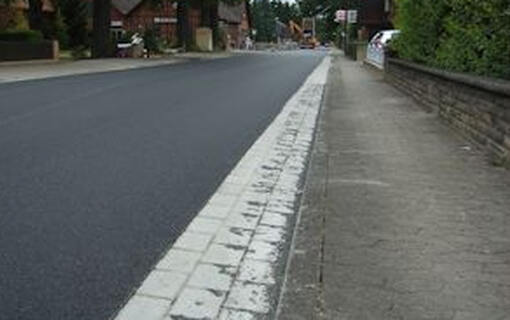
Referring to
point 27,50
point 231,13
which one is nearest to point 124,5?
point 231,13

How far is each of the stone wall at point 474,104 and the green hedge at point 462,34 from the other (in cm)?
26

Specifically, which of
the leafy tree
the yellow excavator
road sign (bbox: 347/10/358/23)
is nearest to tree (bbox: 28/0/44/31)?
road sign (bbox: 347/10/358/23)

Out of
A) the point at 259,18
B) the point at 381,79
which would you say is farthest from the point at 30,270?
the point at 259,18

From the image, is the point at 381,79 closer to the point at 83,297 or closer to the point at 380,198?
the point at 380,198

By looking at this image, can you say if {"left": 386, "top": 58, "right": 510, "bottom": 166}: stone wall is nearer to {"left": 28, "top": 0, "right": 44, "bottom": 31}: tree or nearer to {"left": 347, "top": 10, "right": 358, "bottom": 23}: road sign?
{"left": 28, "top": 0, "right": 44, "bottom": 31}: tree

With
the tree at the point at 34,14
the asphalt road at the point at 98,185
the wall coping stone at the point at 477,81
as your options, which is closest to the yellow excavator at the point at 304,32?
the tree at the point at 34,14

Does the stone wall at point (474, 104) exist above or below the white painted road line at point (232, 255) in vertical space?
above

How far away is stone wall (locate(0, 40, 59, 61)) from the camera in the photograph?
3600 centimetres

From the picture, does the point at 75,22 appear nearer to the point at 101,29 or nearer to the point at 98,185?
the point at 101,29

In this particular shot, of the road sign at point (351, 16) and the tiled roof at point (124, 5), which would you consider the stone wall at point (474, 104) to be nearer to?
the road sign at point (351, 16)

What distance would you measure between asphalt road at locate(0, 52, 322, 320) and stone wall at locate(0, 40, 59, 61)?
1887cm

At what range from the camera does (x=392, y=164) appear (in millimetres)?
9938

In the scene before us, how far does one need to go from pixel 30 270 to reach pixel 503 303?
9.45ft

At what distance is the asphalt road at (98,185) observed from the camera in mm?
5219
